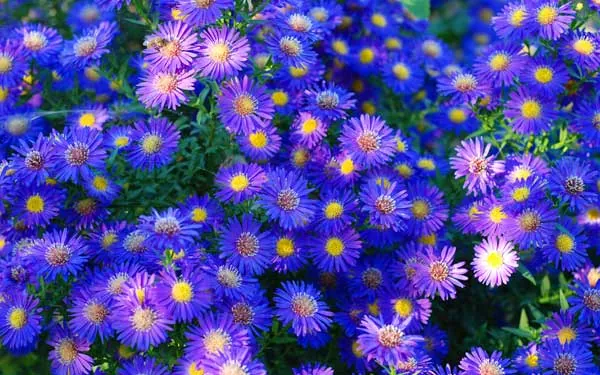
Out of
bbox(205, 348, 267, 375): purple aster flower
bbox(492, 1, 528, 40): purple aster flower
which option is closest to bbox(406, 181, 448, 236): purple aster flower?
bbox(492, 1, 528, 40): purple aster flower

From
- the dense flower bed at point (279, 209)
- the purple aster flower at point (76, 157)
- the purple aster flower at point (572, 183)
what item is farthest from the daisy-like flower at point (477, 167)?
the purple aster flower at point (76, 157)

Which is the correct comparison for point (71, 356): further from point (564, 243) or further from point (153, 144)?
point (564, 243)

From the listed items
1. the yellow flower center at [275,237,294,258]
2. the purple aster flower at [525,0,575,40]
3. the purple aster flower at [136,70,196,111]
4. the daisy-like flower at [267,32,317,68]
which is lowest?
the yellow flower center at [275,237,294,258]

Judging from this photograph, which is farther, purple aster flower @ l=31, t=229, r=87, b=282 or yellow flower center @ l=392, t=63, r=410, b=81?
yellow flower center @ l=392, t=63, r=410, b=81

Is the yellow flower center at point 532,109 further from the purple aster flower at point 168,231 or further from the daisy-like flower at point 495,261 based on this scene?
the purple aster flower at point 168,231

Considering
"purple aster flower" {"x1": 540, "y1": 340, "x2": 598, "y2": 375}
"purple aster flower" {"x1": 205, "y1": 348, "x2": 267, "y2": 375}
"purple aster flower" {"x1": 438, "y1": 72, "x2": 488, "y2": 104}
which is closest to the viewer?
"purple aster flower" {"x1": 205, "y1": 348, "x2": 267, "y2": 375}

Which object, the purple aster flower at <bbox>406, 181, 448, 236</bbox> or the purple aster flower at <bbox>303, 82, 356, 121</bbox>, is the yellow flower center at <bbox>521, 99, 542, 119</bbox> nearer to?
the purple aster flower at <bbox>406, 181, 448, 236</bbox>
